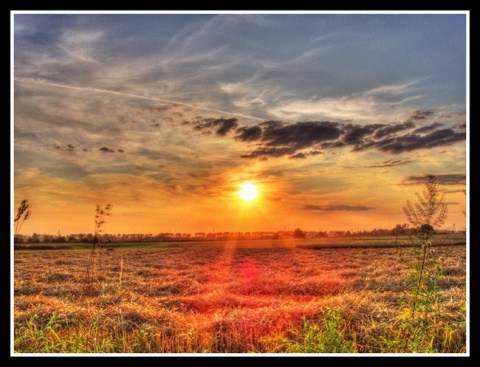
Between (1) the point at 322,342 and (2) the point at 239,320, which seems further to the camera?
(2) the point at 239,320

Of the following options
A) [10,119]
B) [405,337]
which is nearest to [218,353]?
[405,337]

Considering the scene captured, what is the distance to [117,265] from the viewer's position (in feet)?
42.1

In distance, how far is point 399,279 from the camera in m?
9.80

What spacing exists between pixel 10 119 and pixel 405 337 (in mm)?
5750
